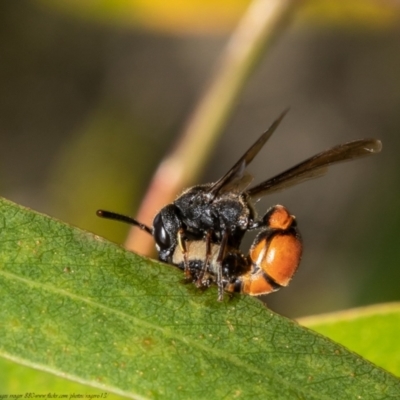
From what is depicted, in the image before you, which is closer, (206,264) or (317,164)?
(206,264)

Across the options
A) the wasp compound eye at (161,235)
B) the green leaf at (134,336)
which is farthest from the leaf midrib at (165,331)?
the wasp compound eye at (161,235)

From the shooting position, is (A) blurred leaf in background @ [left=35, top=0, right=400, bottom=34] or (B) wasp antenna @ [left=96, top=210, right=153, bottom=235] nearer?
(B) wasp antenna @ [left=96, top=210, right=153, bottom=235]

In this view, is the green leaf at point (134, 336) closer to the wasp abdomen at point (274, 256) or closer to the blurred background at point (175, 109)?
the wasp abdomen at point (274, 256)

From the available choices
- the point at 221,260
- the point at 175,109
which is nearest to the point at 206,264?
the point at 221,260

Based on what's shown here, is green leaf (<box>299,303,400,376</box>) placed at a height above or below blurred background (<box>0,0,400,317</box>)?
above

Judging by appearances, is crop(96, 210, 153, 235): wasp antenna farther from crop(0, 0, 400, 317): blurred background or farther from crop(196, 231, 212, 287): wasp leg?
crop(0, 0, 400, 317): blurred background

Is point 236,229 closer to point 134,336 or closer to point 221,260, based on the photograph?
point 221,260

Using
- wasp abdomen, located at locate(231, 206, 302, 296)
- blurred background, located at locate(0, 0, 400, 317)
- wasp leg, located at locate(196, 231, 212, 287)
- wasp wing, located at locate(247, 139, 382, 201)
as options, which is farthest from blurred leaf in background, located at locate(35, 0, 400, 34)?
wasp leg, located at locate(196, 231, 212, 287)
